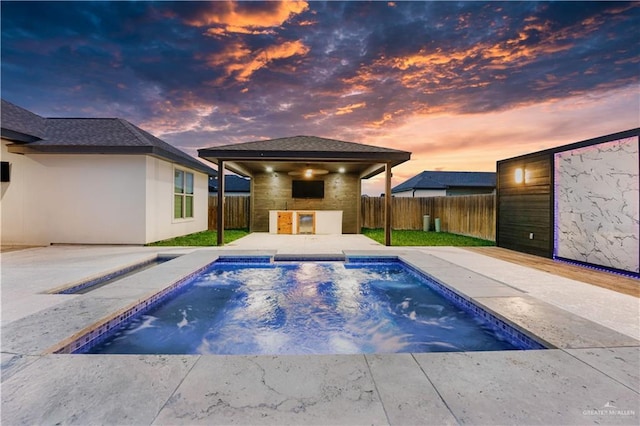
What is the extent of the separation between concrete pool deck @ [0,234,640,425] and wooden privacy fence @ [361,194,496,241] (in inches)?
312

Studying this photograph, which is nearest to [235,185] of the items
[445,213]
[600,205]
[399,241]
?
[445,213]

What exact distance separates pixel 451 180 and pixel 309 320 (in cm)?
2468

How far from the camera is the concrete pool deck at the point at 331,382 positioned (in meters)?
1.53

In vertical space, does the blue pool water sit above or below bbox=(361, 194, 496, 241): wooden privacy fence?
below

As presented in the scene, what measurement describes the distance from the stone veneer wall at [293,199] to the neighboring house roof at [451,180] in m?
13.0

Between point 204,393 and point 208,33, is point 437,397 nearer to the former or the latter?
point 204,393

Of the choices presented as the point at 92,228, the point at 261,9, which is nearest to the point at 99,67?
the point at 92,228

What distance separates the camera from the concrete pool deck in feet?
5.01

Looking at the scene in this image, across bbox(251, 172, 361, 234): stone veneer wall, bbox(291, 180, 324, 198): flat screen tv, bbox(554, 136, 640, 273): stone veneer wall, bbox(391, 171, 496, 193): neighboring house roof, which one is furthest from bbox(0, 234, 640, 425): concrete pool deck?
bbox(391, 171, 496, 193): neighboring house roof

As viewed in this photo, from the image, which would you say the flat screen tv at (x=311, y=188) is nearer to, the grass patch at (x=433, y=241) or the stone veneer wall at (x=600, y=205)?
the grass patch at (x=433, y=241)

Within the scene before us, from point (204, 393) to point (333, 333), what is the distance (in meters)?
1.97

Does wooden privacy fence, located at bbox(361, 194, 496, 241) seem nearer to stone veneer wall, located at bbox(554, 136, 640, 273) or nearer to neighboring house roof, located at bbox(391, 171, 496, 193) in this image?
stone veneer wall, located at bbox(554, 136, 640, 273)

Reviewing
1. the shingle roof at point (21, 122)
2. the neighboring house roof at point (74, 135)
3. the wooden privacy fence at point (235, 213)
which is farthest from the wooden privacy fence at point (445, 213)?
the shingle roof at point (21, 122)

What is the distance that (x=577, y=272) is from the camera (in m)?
5.25
